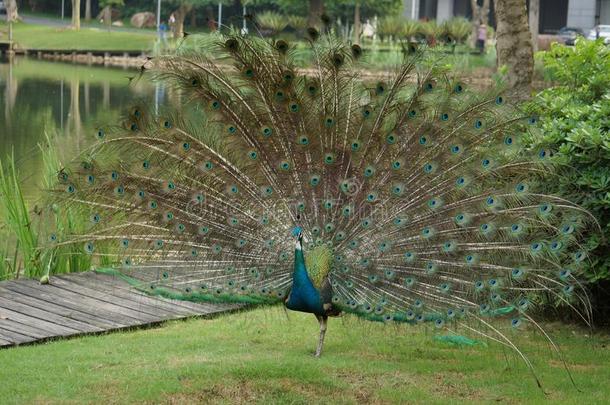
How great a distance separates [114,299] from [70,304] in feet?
1.60

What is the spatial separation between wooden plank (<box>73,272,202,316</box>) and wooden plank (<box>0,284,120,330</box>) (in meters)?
0.53

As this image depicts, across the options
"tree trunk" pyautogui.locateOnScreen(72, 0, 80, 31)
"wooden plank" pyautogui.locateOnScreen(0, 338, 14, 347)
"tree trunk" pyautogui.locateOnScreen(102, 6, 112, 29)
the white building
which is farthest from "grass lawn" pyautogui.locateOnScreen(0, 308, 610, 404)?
the white building

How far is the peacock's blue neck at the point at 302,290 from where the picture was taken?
23.4 feet

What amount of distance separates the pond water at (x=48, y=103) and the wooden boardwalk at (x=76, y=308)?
5.10 feet

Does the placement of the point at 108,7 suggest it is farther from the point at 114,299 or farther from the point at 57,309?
the point at 57,309

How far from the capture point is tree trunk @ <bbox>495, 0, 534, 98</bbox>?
1180cm

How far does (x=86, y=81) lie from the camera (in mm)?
41344

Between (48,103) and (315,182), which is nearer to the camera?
(315,182)

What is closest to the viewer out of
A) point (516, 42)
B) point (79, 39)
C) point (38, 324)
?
point (38, 324)

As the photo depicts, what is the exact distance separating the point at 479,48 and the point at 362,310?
43777mm

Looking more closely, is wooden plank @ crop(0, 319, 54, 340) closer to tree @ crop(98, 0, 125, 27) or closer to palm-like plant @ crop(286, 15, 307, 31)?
palm-like plant @ crop(286, 15, 307, 31)

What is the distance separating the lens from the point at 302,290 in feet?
23.5

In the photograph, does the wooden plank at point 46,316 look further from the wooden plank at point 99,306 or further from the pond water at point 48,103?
the pond water at point 48,103

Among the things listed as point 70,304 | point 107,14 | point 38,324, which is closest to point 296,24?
point 70,304
